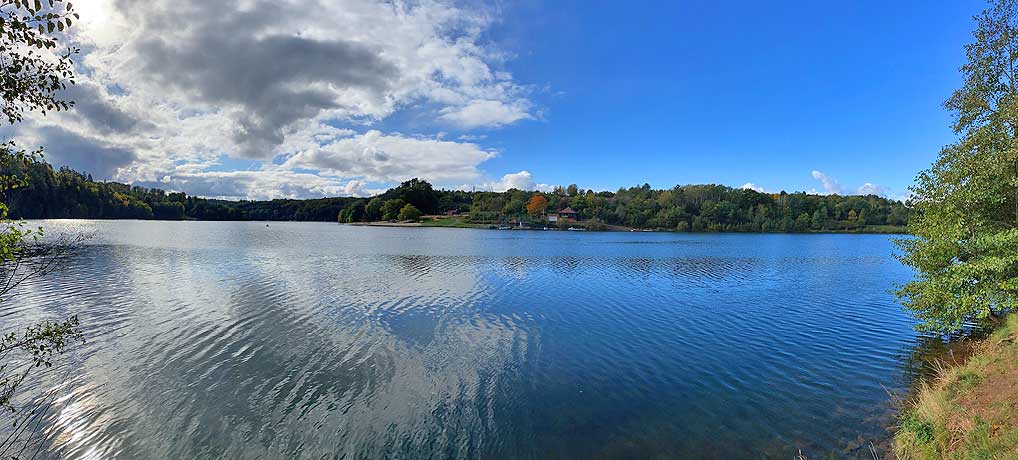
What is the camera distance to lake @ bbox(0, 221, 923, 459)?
913 cm

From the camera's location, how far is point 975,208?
14.9 metres

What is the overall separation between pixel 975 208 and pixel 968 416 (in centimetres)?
1074

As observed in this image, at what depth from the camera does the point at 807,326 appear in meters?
19.3

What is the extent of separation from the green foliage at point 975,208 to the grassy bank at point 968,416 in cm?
375

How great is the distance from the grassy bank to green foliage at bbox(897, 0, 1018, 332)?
375 cm

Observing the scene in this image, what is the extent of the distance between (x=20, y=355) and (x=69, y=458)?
761 cm

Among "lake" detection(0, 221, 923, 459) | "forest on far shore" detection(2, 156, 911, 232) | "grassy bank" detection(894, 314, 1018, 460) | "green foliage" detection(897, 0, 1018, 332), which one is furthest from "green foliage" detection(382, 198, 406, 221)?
"grassy bank" detection(894, 314, 1018, 460)

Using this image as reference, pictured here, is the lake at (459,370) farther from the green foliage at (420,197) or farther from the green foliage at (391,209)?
the green foliage at (420,197)

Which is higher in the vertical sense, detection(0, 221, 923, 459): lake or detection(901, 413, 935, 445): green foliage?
detection(901, 413, 935, 445): green foliage

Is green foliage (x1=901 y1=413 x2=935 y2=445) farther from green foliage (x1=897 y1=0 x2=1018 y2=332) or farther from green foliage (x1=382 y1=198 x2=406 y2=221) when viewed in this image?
green foliage (x1=382 y1=198 x2=406 y2=221)

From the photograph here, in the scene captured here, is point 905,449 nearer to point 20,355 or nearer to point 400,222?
point 20,355

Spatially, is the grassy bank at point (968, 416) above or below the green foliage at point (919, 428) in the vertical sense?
above

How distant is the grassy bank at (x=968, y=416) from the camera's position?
23.2 ft

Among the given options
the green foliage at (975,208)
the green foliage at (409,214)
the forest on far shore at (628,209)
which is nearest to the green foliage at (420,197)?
the forest on far shore at (628,209)
